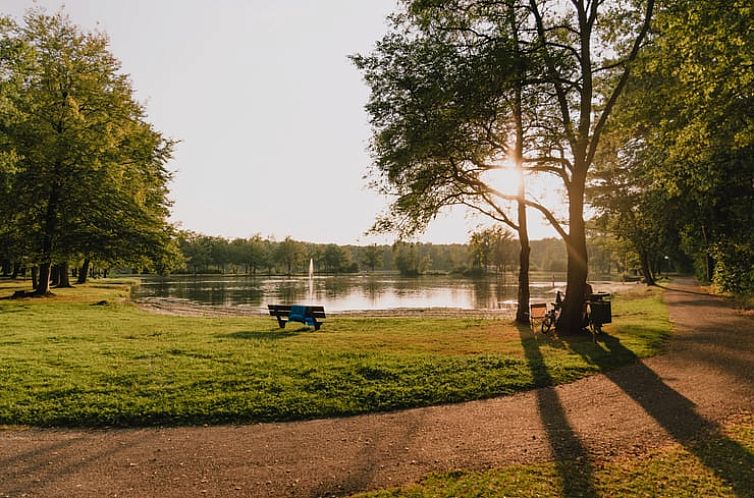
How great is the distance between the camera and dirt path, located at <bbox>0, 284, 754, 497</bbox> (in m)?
4.98

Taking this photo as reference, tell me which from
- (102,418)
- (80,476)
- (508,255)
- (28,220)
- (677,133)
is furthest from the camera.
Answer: (508,255)

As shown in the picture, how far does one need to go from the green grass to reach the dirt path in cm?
11

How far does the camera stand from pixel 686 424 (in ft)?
21.0

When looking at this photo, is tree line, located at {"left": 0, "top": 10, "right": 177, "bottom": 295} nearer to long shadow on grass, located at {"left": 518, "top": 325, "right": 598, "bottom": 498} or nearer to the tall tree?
the tall tree

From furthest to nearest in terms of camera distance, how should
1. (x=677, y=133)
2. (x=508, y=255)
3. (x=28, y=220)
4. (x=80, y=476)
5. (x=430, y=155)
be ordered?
(x=508, y=255)
(x=28, y=220)
(x=430, y=155)
(x=677, y=133)
(x=80, y=476)

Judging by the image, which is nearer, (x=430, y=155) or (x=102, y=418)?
(x=102, y=418)

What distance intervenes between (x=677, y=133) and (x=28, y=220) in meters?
32.3

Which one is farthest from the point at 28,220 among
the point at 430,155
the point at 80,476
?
the point at 80,476

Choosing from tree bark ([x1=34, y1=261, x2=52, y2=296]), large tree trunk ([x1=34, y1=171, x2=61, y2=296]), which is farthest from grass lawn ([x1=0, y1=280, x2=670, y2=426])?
large tree trunk ([x1=34, y1=171, x2=61, y2=296])

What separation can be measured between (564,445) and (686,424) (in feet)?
6.92

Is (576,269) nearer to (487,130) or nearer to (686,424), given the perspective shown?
(487,130)

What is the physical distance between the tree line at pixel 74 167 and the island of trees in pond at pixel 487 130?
3.5 inches

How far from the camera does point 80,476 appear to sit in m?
5.16

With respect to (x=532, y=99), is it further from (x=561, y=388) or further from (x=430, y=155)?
(x=561, y=388)
